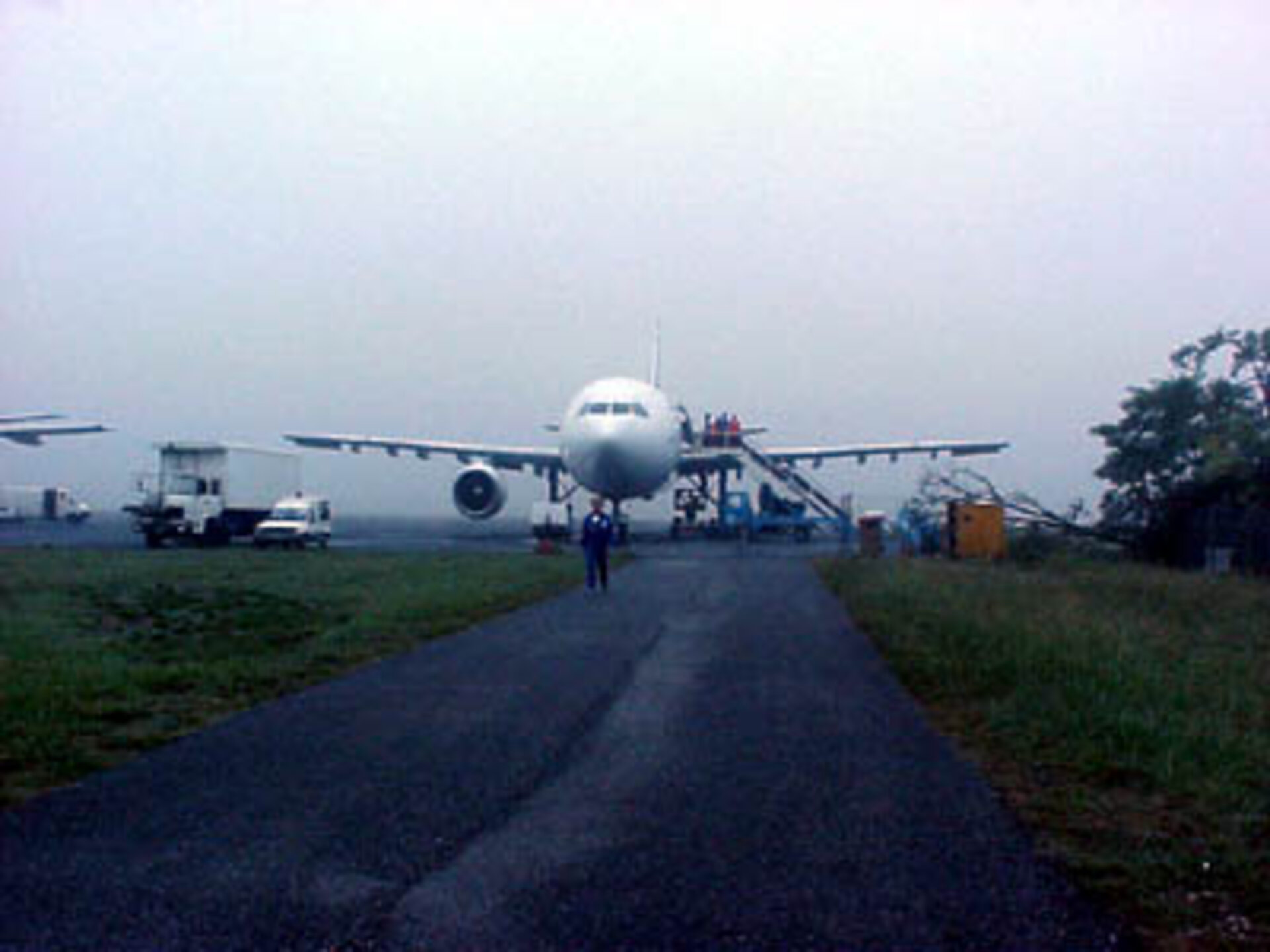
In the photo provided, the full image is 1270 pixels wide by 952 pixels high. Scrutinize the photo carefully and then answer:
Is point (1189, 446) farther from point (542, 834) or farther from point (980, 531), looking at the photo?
point (542, 834)

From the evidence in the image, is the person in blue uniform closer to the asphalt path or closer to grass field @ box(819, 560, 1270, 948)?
grass field @ box(819, 560, 1270, 948)

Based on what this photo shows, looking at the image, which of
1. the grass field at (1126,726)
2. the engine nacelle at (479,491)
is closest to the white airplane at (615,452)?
the engine nacelle at (479,491)

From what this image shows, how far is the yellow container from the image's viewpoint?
105 ft

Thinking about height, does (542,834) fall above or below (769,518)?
below

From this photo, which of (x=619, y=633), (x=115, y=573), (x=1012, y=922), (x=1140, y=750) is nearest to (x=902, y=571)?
(x=619, y=633)

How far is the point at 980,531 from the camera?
1272 inches

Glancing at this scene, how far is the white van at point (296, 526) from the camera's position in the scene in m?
39.1

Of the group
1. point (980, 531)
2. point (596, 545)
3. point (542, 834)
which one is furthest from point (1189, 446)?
point (542, 834)

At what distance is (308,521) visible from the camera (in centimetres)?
4031

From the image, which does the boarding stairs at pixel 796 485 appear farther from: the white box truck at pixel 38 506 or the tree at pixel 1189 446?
the white box truck at pixel 38 506

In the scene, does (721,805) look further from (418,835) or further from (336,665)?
(336,665)

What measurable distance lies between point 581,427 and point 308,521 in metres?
9.67

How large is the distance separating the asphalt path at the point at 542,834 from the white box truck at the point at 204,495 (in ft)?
96.7

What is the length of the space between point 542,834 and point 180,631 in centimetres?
1073
